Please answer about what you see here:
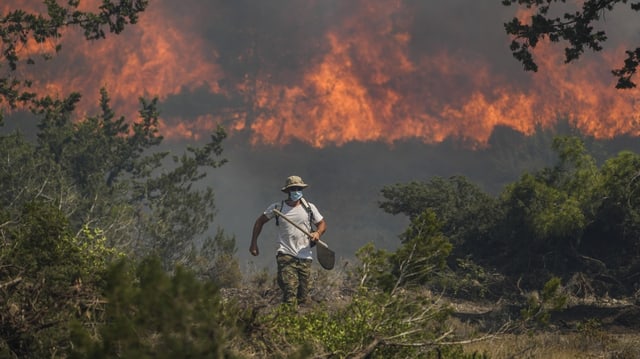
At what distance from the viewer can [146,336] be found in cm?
328

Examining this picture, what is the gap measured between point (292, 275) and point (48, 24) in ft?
40.9

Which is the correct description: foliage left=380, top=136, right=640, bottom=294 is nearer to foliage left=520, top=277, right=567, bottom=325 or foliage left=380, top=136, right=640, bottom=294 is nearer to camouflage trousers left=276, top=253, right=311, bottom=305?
camouflage trousers left=276, top=253, right=311, bottom=305

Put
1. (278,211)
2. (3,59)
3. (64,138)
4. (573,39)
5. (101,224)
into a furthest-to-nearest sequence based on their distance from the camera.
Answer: (64,138) → (101,224) → (3,59) → (573,39) → (278,211)

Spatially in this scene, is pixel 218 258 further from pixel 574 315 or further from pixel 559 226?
pixel 574 315

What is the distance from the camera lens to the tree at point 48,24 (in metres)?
17.1

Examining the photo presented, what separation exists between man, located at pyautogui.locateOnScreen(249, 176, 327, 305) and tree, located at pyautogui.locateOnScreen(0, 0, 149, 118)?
10.5m

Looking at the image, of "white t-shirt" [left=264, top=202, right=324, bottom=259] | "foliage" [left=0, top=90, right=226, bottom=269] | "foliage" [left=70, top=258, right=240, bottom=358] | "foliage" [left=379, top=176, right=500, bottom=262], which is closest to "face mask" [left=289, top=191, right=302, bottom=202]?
"white t-shirt" [left=264, top=202, right=324, bottom=259]

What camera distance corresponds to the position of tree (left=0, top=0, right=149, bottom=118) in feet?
56.1

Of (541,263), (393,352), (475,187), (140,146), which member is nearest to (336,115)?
(140,146)

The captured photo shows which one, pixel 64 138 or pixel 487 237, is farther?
pixel 64 138

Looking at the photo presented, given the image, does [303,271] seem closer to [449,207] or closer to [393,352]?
[393,352]

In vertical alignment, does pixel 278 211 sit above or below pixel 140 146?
below

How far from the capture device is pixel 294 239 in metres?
8.97

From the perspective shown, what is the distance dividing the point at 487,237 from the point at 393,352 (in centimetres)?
1889
